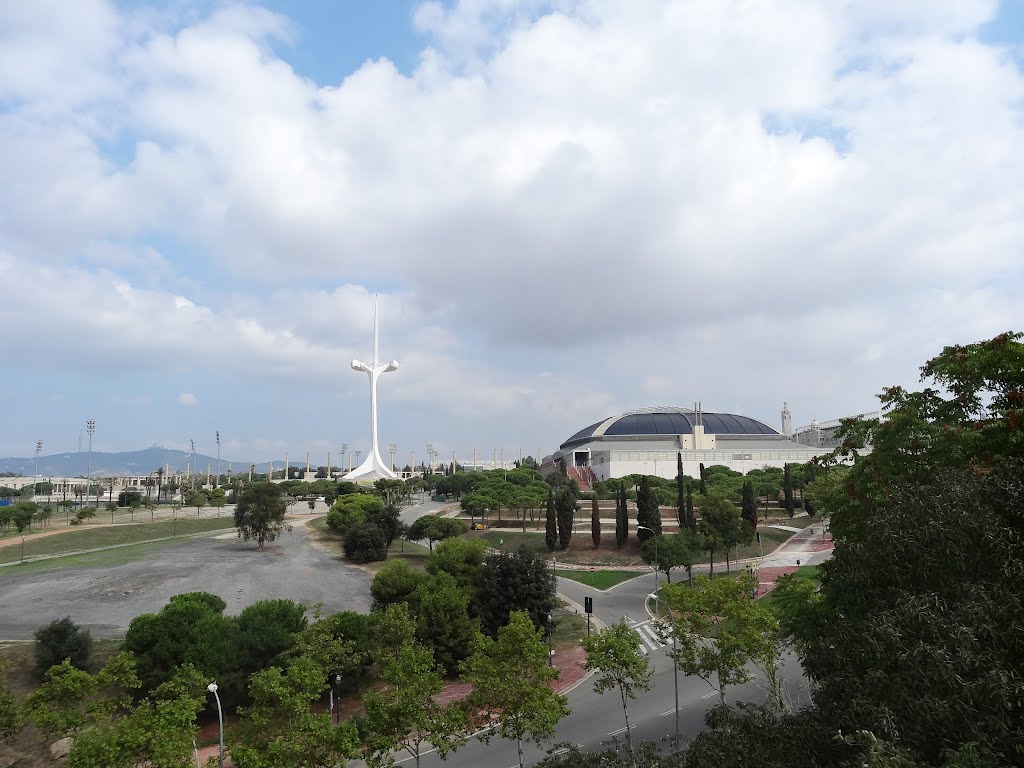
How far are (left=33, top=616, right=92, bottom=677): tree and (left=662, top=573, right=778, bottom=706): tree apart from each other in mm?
23593

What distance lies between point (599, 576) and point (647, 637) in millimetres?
15291

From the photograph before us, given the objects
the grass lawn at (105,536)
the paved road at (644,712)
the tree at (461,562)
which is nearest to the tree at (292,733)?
the paved road at (644,712)

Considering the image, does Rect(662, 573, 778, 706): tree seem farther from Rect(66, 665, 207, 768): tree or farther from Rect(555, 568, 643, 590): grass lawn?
Rect(555, 568, 643, 590): grass lawn

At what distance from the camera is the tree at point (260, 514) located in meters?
55.8

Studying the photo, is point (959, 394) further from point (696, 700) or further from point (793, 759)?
point (696, 700)

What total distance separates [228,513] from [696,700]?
8778 cm

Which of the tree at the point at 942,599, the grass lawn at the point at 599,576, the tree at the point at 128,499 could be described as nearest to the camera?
the tree at the point at 942,599

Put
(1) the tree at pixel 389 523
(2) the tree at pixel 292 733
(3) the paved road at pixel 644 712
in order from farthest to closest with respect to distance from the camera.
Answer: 1. (1) the tree at pixel 389 523
2. (3) the paved road at pixel 644 712
3. (2) the tree at pixel 292 733

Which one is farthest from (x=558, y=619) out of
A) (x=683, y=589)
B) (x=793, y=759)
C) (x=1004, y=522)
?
(x=1004, y=522)

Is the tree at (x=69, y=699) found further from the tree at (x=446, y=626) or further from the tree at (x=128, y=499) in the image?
the tree at (x=128, y=499)

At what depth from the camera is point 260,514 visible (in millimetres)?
55562

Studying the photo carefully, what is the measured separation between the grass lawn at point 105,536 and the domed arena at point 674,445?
6415 centimetres

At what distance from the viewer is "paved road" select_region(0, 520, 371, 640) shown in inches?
1316

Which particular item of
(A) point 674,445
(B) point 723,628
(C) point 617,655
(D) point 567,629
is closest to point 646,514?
(D) point 567,629
